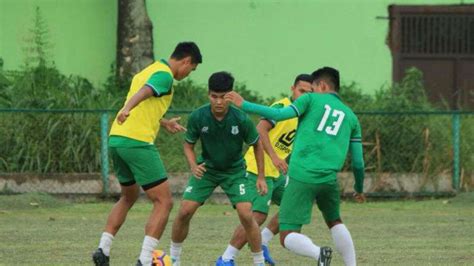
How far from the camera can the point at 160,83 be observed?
37.3 feet

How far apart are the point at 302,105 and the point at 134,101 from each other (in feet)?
4.53

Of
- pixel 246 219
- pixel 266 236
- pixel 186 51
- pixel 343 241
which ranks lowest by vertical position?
pixel 266 236

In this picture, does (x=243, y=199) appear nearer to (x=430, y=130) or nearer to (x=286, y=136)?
(x=286, y=136)

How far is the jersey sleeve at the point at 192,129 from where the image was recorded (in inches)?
470

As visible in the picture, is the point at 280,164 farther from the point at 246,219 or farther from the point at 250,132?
the point at 246,219

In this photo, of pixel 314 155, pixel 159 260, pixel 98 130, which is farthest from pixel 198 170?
pixel 98 130

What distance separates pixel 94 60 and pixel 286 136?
37.9 ft

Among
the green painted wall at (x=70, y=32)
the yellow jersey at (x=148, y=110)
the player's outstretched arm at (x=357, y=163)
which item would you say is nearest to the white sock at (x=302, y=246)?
the player's outstretched arm at (x=357, y=163)

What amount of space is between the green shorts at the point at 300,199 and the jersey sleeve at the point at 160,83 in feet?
4.33

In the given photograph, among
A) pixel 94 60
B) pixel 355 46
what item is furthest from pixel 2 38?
pixel 355 46

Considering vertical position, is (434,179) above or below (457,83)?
below

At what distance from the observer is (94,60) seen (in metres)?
24.2

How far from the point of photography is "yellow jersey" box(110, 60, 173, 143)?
1143 cm

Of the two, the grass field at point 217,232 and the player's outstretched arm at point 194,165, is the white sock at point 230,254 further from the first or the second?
the player's outstretched arm at point 194,165
